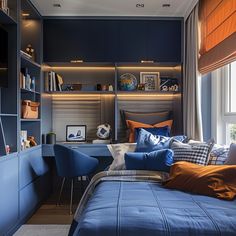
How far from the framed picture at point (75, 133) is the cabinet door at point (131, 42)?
47.2 inches

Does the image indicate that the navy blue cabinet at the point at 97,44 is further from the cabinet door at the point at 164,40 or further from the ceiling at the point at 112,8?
the ceiling at the point at 112,8

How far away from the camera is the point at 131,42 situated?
4227 mm

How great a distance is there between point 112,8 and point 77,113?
1559 millimetres

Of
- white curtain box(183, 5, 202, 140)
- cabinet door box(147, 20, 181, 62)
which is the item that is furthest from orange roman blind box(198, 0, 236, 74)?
cabinet door box(147, 20, 181, 62)

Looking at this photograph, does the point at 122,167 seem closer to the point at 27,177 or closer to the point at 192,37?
the point at 27,177

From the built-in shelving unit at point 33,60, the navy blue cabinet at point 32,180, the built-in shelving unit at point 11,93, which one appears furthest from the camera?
the built-in shelving unit at point 33,60

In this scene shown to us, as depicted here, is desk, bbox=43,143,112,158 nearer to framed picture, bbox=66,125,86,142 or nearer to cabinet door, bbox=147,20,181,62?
framed picture, bbox=66,125,86,142

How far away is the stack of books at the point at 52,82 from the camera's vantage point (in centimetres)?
416

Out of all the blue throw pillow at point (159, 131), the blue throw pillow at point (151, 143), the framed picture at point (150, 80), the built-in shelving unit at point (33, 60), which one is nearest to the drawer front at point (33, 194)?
the built-in shelving unit at point (33, 60)

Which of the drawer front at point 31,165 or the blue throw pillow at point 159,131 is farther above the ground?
the blue throw pillow at point 159,131

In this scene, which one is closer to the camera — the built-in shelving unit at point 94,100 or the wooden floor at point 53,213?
the wooden floor at point 53,213

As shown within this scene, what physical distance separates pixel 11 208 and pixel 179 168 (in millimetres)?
1625

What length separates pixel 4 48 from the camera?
294 cm

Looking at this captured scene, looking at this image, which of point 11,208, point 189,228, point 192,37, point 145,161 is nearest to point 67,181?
point 11,208
